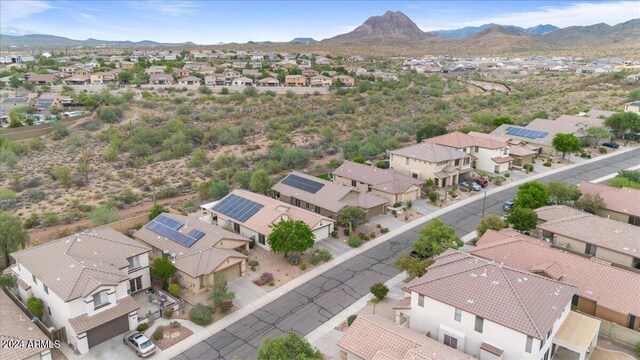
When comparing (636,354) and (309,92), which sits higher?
(309,92)

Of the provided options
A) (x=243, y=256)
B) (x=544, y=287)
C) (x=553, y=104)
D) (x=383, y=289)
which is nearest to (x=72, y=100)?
(x=243, y=256)

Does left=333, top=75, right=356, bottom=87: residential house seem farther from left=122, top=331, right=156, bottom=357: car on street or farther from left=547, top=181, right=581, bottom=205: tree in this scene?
left=122, top=331, right=156, bottom=357: car on street

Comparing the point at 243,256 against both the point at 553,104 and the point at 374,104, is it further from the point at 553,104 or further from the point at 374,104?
the point at 553,104

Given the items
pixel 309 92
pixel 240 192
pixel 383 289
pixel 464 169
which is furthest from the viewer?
pixel 309 92

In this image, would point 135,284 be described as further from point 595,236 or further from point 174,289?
point 595,236

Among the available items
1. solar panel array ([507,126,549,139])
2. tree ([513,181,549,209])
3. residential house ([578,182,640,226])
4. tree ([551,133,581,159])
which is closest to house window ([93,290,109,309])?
tree ([513,181,549,209])
